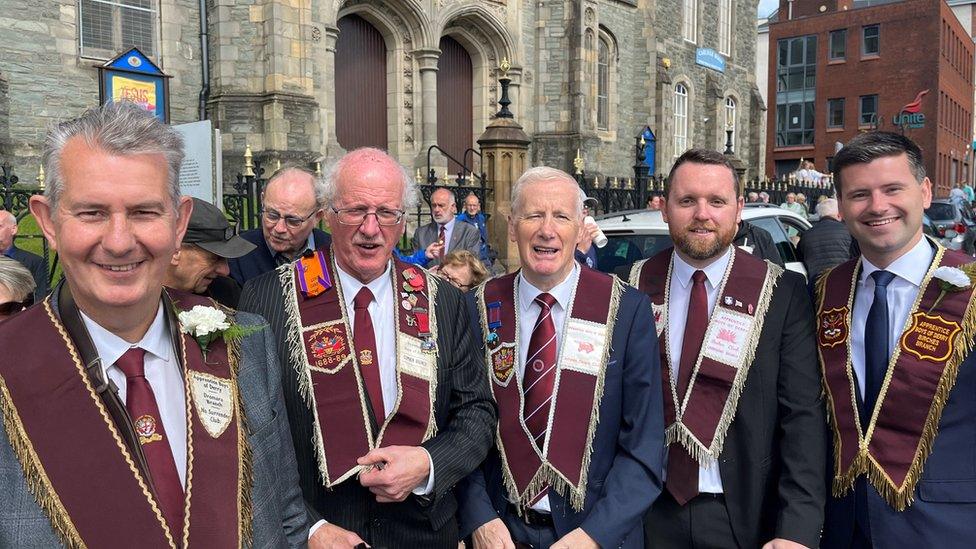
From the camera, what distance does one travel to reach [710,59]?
27.5 meters

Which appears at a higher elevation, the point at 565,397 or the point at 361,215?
the point at 361,215

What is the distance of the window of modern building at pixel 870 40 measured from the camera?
143 ft

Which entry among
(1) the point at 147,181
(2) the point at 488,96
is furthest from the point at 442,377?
(2) the point at 488,96

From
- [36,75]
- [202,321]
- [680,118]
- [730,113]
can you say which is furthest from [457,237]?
[730,113]

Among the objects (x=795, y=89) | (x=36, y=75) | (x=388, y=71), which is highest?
(x=795, y=89)

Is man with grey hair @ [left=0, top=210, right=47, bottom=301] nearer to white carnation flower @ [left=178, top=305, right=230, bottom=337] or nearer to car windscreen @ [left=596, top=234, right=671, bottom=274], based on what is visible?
white carnation flower @ [left=178, top=305, right=230, bottom=337]

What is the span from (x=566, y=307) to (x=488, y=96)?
17.2 meters

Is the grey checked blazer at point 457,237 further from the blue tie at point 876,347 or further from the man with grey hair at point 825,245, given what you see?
the blue tie at point 876,347

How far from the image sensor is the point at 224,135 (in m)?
13.4

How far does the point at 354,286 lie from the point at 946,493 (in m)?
2.05

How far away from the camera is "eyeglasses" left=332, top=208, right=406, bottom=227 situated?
240cm

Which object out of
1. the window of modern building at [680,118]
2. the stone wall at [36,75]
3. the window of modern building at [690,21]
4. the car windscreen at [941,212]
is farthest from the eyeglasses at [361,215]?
the window of modern building at [690,21]

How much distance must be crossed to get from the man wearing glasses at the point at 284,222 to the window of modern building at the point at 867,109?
45969mm

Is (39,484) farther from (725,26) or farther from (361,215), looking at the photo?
(725,26)
